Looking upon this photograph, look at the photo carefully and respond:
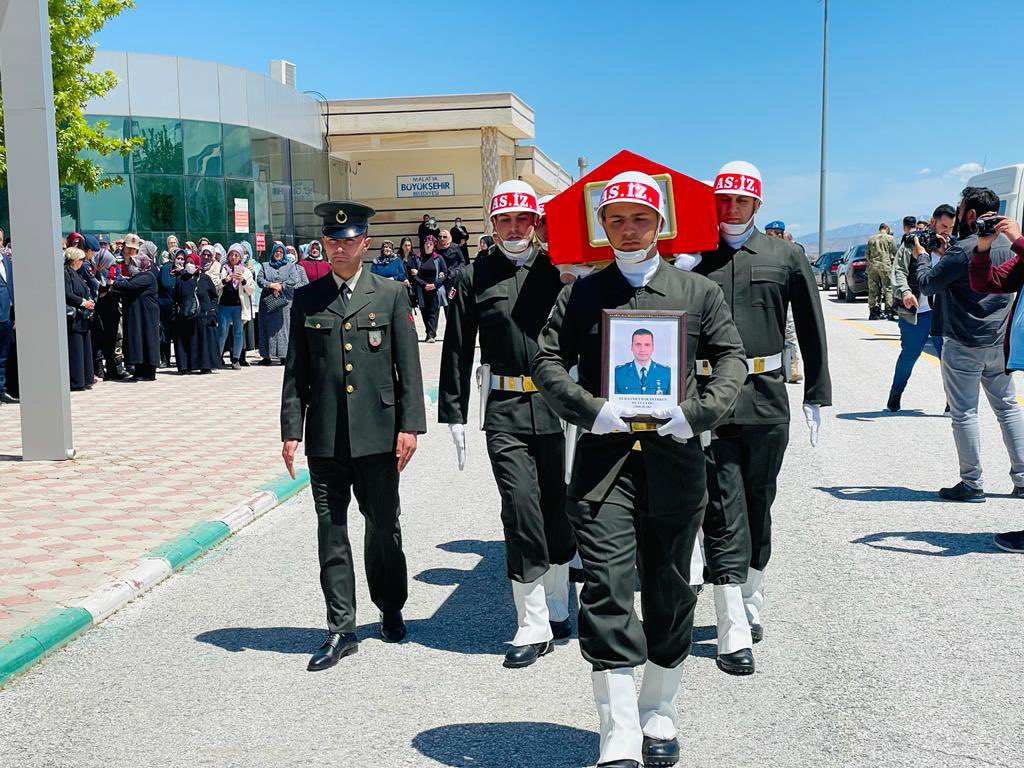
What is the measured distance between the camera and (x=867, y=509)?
27.5ft

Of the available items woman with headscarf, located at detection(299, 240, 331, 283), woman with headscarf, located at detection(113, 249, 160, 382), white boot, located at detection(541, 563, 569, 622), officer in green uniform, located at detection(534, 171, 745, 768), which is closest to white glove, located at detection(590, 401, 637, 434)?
officer in green uniform, located at detection(534, 171, 745, 768)

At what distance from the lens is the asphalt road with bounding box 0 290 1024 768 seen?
4258 mm

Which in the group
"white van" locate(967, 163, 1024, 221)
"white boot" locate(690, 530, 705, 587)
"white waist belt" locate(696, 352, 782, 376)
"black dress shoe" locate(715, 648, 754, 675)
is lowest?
"black dress shoe" locate(715, 648, 754, 675)

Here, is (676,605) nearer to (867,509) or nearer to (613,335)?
(613,335)

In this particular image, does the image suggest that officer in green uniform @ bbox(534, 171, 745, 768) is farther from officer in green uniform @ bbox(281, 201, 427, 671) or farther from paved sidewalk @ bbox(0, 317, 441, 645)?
paved sidewalk @ bbox(0, 317, 441, 645)

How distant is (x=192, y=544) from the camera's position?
7.43 meters

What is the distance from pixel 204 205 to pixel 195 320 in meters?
13.7

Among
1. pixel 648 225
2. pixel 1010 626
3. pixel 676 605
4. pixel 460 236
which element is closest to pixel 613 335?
pixel 648 225

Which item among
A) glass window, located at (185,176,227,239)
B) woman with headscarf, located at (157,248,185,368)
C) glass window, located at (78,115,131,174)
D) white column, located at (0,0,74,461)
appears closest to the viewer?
white column, located at (0,0,74,461)

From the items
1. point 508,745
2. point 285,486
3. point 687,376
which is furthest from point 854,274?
point 508,745

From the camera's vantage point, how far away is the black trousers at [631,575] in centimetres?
387

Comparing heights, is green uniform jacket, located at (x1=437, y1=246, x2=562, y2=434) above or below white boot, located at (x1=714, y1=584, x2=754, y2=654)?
above

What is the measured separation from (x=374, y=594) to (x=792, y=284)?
8.19ft

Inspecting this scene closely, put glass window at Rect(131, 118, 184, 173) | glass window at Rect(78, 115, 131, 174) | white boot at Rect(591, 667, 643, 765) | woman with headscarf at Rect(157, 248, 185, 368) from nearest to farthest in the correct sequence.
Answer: white boot at Rect(591, 667, 643, 765) < woman with headscarf at Rect(157, 248, 185, 368) < glass window at Rect(78, 115, 131, 174) < glass window at Rect(131, 118, 184, 173)
